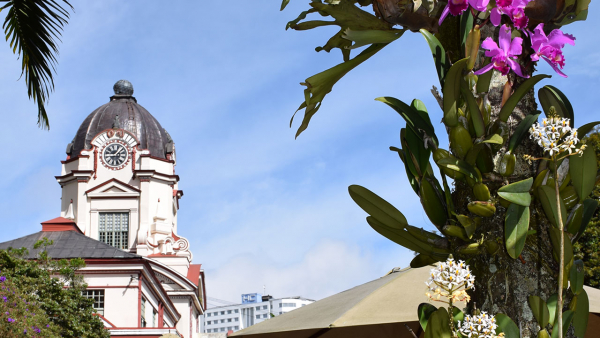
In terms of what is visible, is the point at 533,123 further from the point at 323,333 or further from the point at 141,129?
the point at 141,129

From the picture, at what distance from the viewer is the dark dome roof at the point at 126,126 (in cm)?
3794

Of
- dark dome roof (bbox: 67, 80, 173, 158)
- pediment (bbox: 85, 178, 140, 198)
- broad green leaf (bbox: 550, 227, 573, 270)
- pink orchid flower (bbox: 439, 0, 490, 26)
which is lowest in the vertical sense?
broad green leaf (bbox: 550, 227, 573, 270)

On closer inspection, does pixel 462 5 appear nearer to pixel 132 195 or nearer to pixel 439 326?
pixel 439 326

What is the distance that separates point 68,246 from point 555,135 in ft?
86.9

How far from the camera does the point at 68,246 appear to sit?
86.2ft

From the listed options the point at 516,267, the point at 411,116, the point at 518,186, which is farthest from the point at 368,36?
the point at 516,267

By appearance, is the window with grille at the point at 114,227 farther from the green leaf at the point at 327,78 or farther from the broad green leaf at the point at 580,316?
the broad green leaf at the point at 580,316

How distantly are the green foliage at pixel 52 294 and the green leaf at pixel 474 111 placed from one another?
1881 centimetres

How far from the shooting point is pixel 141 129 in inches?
1511

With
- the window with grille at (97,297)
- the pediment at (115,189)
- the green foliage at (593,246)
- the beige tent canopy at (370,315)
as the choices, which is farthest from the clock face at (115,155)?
the beige tent canopy at (370,315)

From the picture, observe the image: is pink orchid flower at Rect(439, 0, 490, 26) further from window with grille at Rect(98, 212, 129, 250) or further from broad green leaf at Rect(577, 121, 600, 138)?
window with grille at Rect(98, 212, 129, 250)

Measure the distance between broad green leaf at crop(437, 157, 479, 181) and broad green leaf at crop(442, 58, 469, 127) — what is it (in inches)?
6.1

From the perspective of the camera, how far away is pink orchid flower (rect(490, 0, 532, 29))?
99.0 inches

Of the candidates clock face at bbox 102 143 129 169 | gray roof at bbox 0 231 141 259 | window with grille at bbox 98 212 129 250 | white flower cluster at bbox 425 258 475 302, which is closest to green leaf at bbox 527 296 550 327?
white flower cluster at bbox 425 258 475 302
